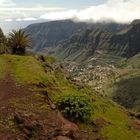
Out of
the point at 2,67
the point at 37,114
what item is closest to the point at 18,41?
the point at 2,67

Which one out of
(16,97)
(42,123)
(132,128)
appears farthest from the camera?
(132,128)

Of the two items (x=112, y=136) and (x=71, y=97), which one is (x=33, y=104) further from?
(x=112, y=136)

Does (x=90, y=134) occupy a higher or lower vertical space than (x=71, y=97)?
lower

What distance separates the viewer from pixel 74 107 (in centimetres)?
3781

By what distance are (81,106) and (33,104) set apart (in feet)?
14.5

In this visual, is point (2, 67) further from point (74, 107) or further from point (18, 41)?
point (74, 107)

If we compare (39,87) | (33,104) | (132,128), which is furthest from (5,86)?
(132,128)

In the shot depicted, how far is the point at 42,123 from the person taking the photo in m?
34.1

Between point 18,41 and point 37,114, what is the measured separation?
1535 inches

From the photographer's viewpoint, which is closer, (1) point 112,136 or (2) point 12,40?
(1) point 112,136

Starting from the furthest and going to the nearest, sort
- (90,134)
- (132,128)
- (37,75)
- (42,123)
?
1. (37,75)
2. (132,128)
3. (90,134)
4. (42,123)

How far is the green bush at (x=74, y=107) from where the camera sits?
37844 millimetres

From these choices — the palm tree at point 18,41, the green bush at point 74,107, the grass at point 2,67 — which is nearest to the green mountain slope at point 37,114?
the grass at point 2,67

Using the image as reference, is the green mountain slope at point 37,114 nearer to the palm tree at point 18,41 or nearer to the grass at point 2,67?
the grass at point 2,67
